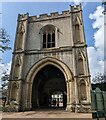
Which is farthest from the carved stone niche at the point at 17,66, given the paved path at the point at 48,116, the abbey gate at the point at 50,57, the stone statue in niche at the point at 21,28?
the paved path at the point at 48,116

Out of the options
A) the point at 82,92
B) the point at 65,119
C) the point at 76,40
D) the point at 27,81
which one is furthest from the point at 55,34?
the point at 65,119

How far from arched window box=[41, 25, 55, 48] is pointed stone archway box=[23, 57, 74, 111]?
2478 mm

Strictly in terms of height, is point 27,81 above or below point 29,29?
below

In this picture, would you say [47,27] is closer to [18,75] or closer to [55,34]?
[55,34]

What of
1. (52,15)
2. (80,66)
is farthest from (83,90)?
(52,15)

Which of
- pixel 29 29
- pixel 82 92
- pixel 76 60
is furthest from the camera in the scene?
pixel 29 29

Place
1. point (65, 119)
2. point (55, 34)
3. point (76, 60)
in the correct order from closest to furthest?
point (65, 119)
point (76, 60)
point (55, 34)

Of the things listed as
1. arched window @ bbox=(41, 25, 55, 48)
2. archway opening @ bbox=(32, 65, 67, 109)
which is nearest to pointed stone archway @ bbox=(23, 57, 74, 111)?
archway opening @ bbox=(32, 65, 67, 109)

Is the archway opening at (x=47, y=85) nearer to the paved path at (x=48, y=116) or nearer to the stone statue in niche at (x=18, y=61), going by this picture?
the stone statue in niche at (x=18, y=61)

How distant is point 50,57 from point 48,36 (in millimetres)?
3771

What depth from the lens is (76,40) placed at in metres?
18.1

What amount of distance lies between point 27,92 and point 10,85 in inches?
86.9

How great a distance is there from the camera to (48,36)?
20.4 m

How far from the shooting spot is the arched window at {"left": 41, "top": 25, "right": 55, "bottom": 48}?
778 inches
